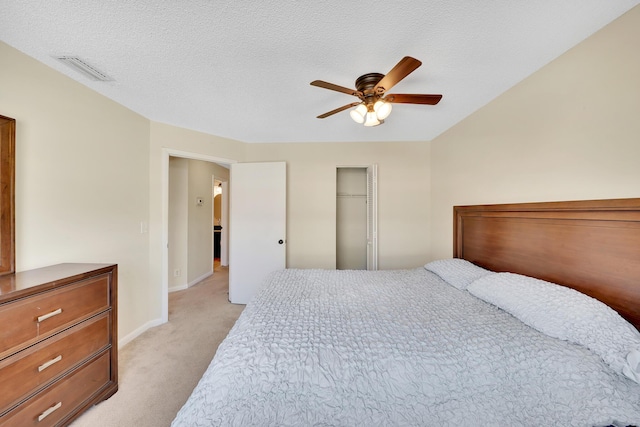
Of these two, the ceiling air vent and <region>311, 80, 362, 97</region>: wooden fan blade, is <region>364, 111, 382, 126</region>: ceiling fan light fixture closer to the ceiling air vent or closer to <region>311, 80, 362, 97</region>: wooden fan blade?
<region>311, 80, 362, 97</region>: wooden fan blade

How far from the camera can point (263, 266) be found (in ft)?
10.3

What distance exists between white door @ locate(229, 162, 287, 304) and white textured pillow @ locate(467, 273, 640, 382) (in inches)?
96.1

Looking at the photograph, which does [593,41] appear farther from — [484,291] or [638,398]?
[638,398]

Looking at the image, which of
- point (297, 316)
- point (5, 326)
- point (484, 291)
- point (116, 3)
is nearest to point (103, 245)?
point (5, 326)

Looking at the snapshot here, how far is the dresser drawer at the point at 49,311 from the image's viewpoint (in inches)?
42.4

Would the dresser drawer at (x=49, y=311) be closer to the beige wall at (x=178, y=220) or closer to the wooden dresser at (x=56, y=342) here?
the wooden dresser at (x=56, y=342)

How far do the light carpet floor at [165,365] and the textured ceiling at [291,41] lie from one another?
2.36 metres

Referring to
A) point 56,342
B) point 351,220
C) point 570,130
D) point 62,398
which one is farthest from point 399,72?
point 351,220

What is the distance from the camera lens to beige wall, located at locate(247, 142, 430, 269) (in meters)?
3.15

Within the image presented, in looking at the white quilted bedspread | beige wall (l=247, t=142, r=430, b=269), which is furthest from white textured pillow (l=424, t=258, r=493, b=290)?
beige wall (l=247, t=142, r=430, b=269)

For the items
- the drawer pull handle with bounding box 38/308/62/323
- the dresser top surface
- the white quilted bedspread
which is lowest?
the white quilted bedspread

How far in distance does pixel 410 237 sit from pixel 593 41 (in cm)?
233

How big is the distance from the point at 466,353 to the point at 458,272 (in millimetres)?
1036

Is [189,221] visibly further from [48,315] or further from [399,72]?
[399,72]
